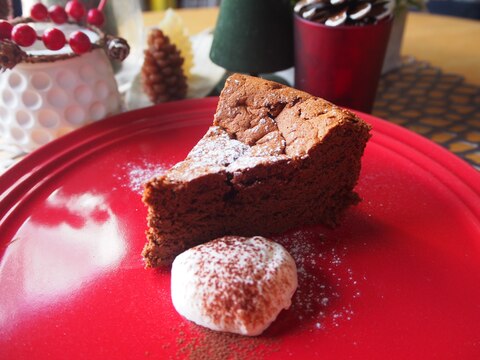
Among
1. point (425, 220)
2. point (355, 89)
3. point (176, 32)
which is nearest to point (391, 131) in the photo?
point (355, 89)

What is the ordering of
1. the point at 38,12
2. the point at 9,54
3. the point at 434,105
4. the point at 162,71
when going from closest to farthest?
1. the point at 9,54
2. the point at 38,12
3. the point at 162,71
4. the point at 434,105

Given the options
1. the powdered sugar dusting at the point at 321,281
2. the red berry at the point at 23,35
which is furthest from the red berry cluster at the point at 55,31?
the powdered sugar dusting at the point at 321,281

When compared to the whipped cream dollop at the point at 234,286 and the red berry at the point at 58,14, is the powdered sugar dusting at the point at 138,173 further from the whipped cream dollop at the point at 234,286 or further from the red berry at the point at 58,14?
the red berry at the point at 58,14

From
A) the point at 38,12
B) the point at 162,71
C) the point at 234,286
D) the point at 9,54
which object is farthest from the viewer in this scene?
the point at 162,71

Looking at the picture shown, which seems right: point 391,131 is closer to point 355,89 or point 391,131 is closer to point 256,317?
point 355,89

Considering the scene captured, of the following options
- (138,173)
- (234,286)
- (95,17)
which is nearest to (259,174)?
(234,286)

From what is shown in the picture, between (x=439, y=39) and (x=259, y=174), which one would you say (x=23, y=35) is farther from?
(x=439, y=39)
